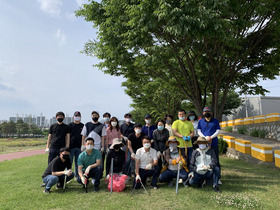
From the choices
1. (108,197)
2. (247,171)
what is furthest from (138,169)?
(247,171)

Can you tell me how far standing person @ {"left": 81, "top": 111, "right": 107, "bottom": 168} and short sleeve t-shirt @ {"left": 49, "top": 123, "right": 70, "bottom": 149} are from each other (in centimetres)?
55

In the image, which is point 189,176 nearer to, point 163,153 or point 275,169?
point 163,153

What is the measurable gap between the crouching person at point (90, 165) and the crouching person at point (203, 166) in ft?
8.09

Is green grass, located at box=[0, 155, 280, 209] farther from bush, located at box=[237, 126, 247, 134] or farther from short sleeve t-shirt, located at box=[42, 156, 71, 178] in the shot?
bush, located at box=[237, 126, 247, 134]

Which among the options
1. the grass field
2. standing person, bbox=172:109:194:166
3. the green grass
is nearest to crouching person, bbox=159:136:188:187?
standing person, bbox=172:109:194:166

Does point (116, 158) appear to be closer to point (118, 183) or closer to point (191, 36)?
point (118, 183)

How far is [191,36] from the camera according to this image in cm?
720

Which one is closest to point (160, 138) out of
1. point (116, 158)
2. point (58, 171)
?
point (116, 158)

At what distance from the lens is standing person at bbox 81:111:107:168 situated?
613 cm

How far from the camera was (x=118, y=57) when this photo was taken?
347 inches

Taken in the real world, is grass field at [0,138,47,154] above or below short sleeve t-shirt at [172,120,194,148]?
below

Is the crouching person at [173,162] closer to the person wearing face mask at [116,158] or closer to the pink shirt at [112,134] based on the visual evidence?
the person wearing face mask at [116,158]

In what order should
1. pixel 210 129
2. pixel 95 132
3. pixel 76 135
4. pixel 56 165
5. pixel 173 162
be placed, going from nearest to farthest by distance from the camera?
1. pixel 56 165
2. pixel 173 162
3. pixel 210 129
4. pixel 95 132
5. pixel 76 135

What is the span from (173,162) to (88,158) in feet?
7.69
